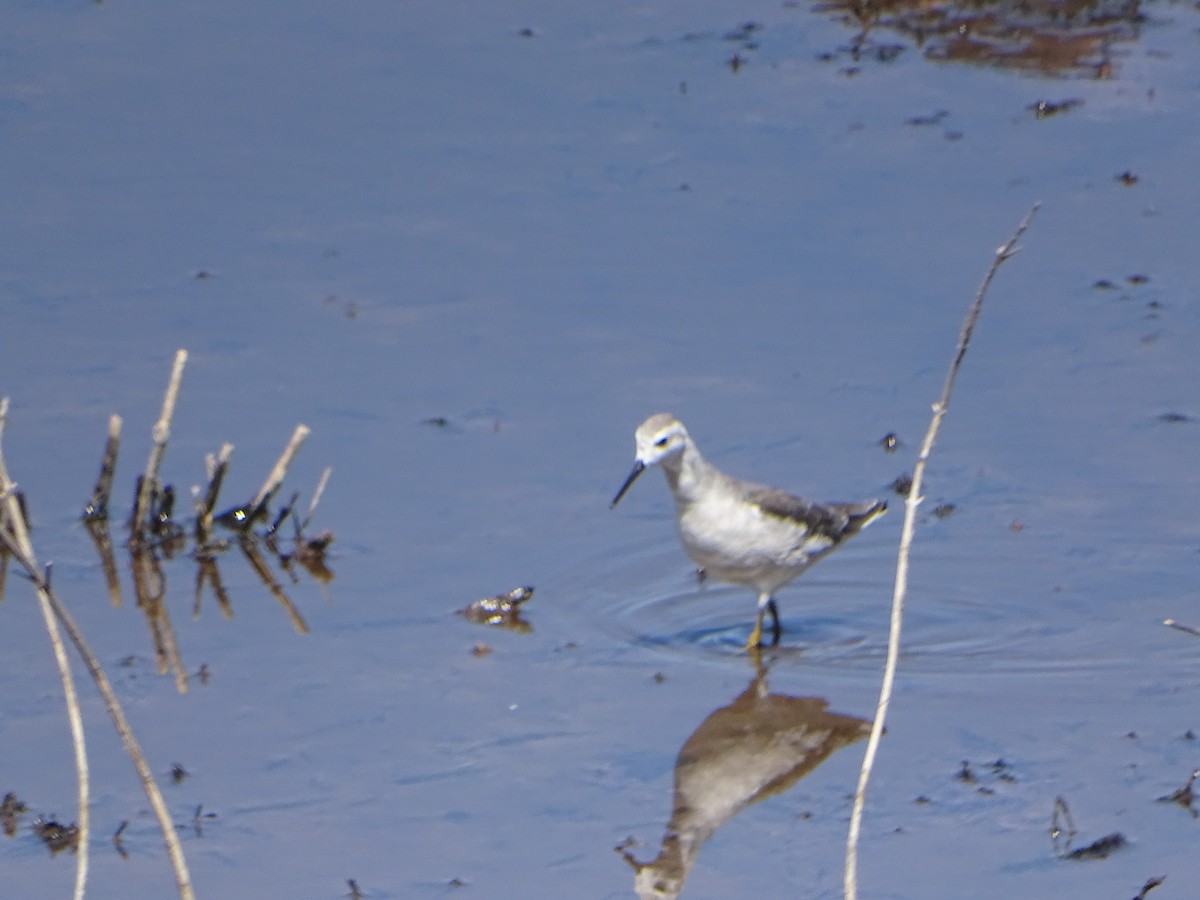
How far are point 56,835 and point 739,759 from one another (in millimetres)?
2394

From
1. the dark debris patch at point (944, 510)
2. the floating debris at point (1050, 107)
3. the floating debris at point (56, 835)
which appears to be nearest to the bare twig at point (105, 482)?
the floating debris at point (56, 835)

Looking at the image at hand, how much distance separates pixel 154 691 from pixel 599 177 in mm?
6539

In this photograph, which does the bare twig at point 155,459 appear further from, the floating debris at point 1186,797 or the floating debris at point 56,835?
the floating debris at point 1186,797

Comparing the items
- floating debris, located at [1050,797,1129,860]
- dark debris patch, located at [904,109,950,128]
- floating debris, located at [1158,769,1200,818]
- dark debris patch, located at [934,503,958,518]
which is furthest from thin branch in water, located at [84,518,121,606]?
dark debris patch, located at [904,109,950,128]

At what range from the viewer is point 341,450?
393 inches

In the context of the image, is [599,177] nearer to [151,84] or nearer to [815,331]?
[815,331]

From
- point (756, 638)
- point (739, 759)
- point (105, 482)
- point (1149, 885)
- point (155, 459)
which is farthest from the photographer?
point (105, 482)

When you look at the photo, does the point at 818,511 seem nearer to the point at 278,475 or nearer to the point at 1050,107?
the point at 278,475

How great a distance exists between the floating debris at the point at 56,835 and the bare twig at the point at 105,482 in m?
2.59

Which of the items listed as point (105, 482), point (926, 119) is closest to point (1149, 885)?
point (105, 482)

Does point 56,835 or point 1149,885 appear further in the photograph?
point 56,835

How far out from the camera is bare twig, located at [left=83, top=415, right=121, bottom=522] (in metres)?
8.93

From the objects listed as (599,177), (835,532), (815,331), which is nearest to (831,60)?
(599,177)

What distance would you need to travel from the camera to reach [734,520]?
816 centimetres
